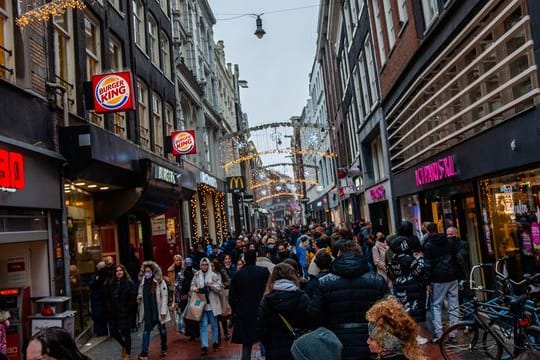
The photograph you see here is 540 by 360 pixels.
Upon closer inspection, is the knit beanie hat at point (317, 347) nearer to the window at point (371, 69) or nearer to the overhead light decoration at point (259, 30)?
the window at point (371, 69)

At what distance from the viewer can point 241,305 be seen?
23.4ft

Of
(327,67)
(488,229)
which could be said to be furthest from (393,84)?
(327,67)

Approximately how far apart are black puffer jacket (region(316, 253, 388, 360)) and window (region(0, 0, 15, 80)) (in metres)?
7.02

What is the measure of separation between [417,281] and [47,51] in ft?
27.4

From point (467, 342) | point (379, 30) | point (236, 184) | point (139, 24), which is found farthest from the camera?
point (236, 184)

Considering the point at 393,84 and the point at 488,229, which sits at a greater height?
the point at 393,84

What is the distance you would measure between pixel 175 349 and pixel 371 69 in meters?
15.2

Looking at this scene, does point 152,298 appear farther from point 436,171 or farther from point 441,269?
point 436,171

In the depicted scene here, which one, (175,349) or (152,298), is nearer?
(152,298)

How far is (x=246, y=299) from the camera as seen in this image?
280 inches

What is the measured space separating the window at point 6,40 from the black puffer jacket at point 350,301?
702 centimetres

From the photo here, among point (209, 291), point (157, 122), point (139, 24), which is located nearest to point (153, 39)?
point (139, 24)

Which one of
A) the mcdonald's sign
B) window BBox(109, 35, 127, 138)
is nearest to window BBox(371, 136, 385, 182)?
the mcdonald's sign

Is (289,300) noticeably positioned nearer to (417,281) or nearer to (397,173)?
(417,281)
